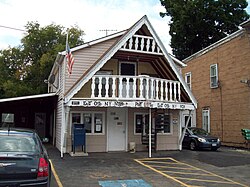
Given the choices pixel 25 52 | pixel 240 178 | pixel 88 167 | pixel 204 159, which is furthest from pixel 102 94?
pixel 25 52

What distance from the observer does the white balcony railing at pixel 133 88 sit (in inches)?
532

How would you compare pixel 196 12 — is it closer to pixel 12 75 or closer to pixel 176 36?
pixel 176 36

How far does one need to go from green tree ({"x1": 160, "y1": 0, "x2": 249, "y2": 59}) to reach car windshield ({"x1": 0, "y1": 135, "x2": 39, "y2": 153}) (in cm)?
2863

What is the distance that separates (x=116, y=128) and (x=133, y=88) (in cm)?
289

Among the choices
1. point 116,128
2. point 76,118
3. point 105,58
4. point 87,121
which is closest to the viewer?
point 105,58

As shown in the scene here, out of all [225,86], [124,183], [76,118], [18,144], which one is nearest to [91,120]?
[76,118]

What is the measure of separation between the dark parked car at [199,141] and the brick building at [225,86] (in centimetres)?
242

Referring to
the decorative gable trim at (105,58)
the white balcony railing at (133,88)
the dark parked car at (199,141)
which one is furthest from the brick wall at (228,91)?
the decorative gable trim at (105,58)

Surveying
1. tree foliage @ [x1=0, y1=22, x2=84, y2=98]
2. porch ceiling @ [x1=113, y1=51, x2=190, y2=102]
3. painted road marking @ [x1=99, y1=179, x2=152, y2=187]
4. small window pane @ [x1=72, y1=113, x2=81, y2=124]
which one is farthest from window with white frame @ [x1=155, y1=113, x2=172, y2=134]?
tree foliage @ [x1=0, y1=22, x2=84, y2=98]

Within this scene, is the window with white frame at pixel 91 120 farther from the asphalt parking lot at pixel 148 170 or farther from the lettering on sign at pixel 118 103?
the lettering on sign at pixel 118 103

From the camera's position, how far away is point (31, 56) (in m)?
34.8

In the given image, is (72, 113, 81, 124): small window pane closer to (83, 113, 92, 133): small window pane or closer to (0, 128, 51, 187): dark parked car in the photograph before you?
(83, 113, 92, 133): small window pane

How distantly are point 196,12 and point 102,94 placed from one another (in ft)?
71.5

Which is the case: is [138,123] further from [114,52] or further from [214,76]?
[214,76]
